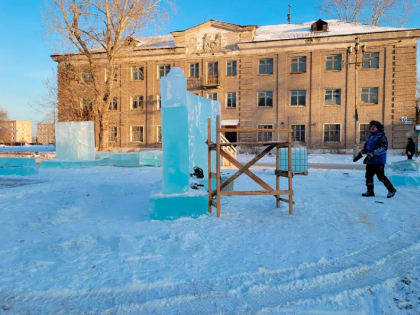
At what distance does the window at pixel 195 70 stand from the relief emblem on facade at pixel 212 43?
62.0 inches

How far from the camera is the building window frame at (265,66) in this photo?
2502cm

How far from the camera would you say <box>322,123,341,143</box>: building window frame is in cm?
2386

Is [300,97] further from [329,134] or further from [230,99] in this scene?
[230,99]

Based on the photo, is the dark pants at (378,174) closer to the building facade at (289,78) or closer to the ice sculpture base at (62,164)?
the ice sculpture base at (62,164)

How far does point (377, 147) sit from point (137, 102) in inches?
991

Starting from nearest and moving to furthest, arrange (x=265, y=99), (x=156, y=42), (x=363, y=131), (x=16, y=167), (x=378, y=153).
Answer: (x=378, y=153) < (x=16, y=167) < (x=363, y=131) < (x=265, y=99) < (x=156, y=42)

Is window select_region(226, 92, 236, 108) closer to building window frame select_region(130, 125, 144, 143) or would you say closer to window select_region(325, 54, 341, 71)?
window select_region(325, 54, 341, 71)

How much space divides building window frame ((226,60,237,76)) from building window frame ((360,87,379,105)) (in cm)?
1124

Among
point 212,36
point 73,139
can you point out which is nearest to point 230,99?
point 212,36

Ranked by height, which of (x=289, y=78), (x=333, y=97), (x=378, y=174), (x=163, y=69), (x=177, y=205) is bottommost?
(x=177, y=205)

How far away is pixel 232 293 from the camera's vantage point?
2.51 meters

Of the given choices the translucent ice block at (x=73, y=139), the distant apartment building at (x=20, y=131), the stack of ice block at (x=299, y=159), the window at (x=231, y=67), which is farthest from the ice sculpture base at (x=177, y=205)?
the distant apartment building at (x=20, y=131)

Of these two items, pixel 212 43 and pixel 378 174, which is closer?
pixel 378 174

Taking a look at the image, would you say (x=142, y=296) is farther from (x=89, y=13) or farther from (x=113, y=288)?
(x=89, y=13)
